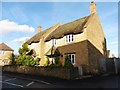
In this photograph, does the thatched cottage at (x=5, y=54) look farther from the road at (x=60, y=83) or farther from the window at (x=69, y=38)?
the road at (x=60, y=83)

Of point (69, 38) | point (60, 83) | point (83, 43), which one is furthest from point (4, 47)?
point (60, 83)

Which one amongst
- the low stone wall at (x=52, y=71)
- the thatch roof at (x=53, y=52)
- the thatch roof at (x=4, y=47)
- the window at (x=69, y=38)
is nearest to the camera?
the low stone wall at (x=52, y=71)

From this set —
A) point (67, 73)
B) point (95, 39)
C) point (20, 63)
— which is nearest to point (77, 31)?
point (95, 39)

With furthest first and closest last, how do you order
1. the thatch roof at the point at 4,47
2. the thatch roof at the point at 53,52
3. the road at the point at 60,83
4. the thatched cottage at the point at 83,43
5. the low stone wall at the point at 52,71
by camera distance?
the thatch roof at the point at 4,47
the thatch roof at the point at 53,52
the thatched cottage at the point at 83,43
the low stone wall at the point at 52,71
the road at the point at 60,83

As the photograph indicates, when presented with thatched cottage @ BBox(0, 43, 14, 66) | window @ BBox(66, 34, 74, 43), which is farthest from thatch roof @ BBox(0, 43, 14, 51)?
window @ BBox(66, 34, 74, 43)

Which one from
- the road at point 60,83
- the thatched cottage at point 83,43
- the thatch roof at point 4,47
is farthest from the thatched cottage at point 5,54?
the road at point 60,83

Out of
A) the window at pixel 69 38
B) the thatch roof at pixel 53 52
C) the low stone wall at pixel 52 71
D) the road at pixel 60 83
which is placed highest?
the window at pixel 69 38

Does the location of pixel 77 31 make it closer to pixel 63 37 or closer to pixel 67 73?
pixel 63 37

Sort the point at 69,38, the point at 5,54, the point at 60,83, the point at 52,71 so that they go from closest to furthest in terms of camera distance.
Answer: the point at 60,83
the point at 52,71
the point at 69,38
the point at 5,54

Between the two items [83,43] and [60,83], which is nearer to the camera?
[60,83]

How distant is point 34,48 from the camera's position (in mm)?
38438

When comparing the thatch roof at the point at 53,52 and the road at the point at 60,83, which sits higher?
the thatch roof at the point at 53,52

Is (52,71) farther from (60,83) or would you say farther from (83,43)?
(83,43)

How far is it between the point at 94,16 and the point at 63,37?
641 cm
